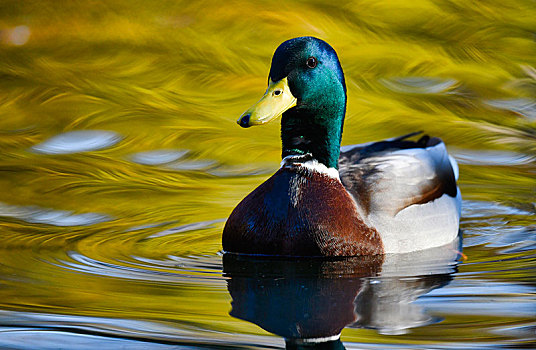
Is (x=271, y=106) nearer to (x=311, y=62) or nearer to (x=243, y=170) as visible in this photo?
(x=311, y=62)

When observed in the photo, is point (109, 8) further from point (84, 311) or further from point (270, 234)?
point (84, 311)

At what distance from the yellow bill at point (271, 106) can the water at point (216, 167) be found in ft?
2.58

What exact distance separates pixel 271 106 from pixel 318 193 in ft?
2.00

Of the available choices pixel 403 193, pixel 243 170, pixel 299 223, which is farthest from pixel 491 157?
pixel 299 223

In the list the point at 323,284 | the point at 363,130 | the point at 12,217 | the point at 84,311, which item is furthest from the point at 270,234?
the point at 363,130

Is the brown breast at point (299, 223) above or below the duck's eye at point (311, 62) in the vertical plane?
below

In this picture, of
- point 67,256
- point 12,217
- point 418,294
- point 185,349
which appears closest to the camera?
point 185,349

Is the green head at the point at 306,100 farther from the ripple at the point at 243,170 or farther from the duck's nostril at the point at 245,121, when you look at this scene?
the ripple at the point at 243,170

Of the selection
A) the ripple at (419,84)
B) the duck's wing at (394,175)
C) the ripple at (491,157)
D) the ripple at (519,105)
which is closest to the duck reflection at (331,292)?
the duck's wing at (394,175)

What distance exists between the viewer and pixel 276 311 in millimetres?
4316

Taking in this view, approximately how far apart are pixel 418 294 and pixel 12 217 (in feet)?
9.62

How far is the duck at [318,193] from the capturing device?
539 centimetres

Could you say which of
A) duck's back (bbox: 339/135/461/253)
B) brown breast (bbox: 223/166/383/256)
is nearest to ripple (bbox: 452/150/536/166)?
duck's back (bbox: 339/135/461/253)

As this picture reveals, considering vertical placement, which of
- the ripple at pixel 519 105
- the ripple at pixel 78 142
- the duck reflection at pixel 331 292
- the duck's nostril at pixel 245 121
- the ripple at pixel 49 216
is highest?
the duck's nostril at pixel 245 121
